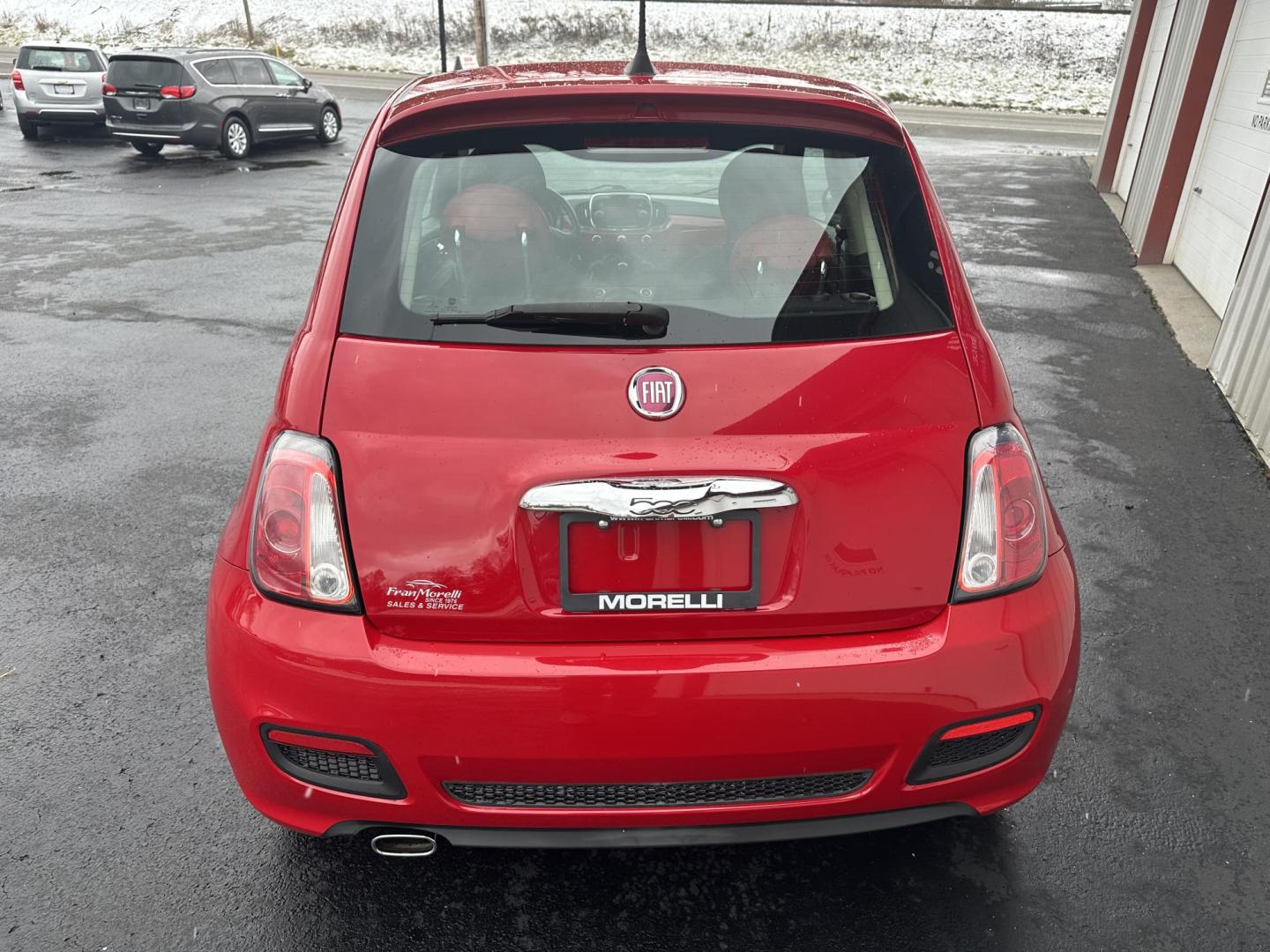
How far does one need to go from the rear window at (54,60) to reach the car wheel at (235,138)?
12.5 feet

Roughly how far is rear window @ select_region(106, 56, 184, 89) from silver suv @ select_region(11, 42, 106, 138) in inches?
73.6

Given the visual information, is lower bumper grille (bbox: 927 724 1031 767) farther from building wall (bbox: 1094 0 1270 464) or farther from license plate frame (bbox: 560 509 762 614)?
building wall (bbox: 1094 0 1270 464)

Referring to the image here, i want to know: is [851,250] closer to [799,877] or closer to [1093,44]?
[799,877]

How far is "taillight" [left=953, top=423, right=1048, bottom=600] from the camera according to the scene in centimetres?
203

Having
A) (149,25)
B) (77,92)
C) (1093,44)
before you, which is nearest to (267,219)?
(77,92)

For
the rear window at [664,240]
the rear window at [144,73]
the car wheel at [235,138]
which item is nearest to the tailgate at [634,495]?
the rear window at [664,240]

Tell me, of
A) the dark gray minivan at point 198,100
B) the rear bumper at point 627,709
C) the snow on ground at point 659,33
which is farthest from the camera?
the snow on ground at point 659,33

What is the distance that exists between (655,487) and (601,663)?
0.36 m

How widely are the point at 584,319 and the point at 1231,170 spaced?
29.8 feet

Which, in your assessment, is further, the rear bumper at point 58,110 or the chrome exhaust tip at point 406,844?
the rear bumper at point 58,110

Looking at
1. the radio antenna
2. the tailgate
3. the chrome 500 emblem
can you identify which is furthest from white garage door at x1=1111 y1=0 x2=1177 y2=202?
the chrome 500 emblem

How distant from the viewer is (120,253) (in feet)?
32.3

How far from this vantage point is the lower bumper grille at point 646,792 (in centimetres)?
198

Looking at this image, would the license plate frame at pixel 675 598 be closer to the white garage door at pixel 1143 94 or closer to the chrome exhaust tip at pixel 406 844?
the chrome exhaust tip at pixel 406 844
